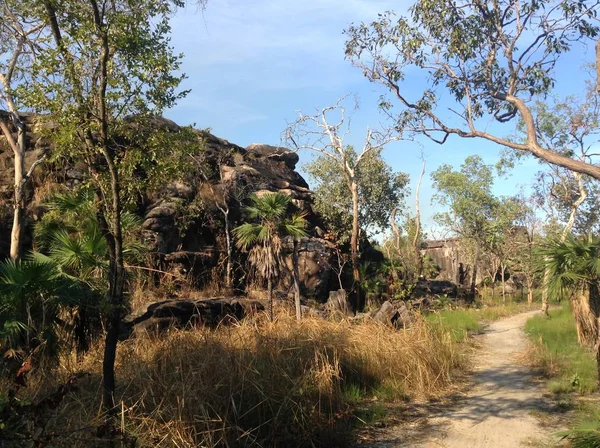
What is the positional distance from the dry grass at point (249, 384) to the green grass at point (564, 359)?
103 inches

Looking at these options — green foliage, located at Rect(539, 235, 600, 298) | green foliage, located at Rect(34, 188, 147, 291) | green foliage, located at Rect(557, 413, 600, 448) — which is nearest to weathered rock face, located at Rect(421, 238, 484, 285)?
green foliage, located at Rect(539, 235, 600, 298)

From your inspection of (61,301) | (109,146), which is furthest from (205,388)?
(61,301)

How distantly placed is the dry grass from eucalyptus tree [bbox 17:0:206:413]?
0.70 meters

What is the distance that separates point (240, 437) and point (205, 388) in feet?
2.51

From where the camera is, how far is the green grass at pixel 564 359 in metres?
11.3

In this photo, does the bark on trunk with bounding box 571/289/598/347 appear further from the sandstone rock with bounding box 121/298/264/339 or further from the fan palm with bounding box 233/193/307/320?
the fan palm with bounding box 233/193/307/320

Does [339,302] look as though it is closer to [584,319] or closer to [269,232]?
[269,232]

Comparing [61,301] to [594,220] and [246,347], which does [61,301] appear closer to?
[246,347]

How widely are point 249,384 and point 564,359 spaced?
9495 millimetres

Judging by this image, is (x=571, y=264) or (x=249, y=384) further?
(x=571, y=264)

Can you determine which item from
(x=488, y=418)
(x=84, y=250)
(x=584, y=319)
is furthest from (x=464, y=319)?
(x=84, y=250)

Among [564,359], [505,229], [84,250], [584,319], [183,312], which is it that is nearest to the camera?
[84,250]

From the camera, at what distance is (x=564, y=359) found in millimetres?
14047

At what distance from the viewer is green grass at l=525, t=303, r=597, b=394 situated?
11328 mm
